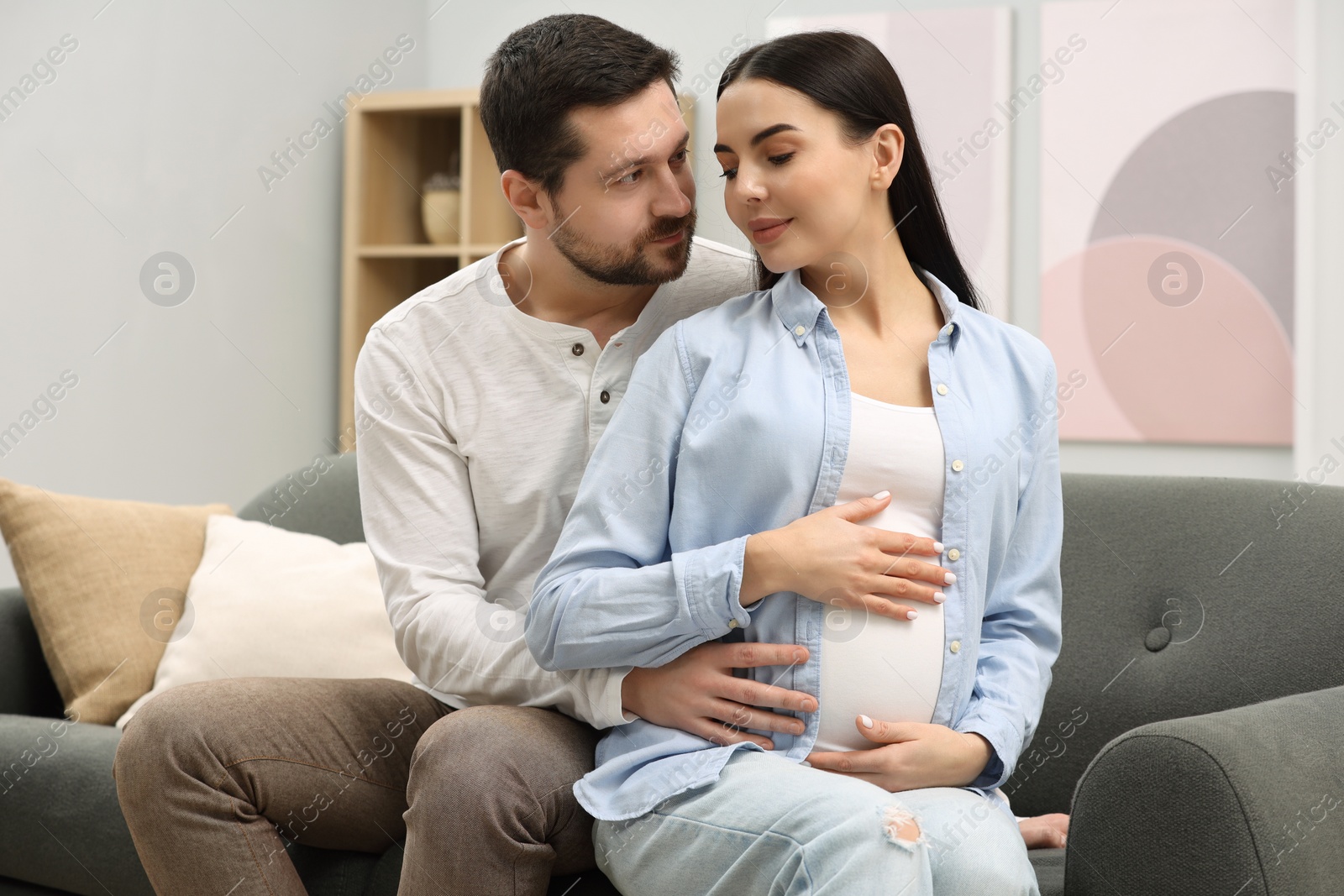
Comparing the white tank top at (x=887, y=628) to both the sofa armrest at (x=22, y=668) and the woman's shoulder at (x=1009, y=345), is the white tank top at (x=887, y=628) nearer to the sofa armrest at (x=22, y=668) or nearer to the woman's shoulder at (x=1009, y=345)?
the woman's shoulder at (x=1009, y=345)

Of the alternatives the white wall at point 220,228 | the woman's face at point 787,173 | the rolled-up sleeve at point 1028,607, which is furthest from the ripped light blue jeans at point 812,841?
the white wall at point 220,228

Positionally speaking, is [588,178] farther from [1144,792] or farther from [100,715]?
[100,715]

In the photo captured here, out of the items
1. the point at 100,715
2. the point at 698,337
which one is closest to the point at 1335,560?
the point at 698,337

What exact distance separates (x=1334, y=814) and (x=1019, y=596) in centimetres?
34

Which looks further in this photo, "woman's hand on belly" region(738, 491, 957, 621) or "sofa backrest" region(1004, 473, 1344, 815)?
"sofa backrest" region(1004, 473, 1344, 815)

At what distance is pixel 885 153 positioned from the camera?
1.27m

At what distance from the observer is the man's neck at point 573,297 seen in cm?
149

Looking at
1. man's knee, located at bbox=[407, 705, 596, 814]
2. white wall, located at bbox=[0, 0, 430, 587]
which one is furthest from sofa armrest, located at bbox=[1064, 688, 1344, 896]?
white wall, located at bbox=[0, 0, 430, 587]

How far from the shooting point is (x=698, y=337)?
123 cm

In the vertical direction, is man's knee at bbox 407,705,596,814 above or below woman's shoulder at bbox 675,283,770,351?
below

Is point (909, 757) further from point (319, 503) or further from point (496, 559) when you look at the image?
point (319, 503)

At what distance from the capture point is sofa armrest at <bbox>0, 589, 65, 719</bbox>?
1827 mm

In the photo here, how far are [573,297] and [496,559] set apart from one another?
0.34 meters

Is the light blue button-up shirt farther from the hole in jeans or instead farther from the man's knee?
the hole in jeans
